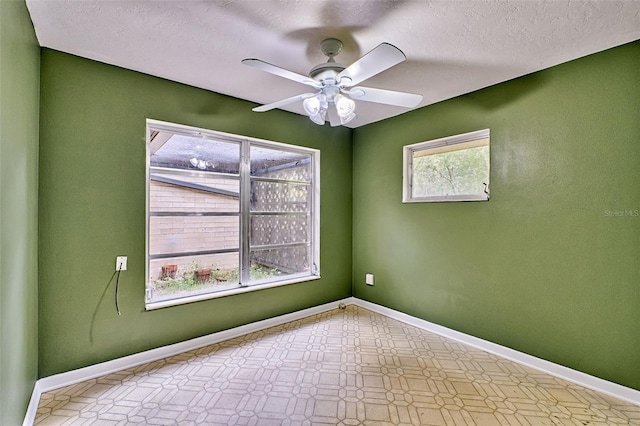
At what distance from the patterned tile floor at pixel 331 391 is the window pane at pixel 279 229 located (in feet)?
3.54

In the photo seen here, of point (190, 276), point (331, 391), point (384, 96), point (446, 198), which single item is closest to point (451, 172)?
point (446, 198)

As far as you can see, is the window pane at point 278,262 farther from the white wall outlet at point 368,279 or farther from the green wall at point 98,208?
the white wall outlet at point 368,279

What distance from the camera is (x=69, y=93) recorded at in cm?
221

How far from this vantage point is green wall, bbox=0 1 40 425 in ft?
4.40

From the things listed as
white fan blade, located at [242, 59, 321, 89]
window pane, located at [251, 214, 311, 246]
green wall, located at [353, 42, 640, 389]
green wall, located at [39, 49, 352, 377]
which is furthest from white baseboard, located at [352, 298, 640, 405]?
white fan blade, located at [242, 59, 321, 89]

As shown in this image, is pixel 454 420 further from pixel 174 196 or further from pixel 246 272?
pixel 174 196

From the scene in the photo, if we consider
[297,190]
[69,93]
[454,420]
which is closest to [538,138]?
[454,420]

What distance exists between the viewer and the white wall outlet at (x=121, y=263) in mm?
2390

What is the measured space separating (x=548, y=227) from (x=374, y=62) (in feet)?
6.31

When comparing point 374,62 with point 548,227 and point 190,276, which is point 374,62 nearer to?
point 548,227

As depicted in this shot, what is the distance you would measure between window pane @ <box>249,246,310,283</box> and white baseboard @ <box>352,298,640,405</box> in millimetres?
1216

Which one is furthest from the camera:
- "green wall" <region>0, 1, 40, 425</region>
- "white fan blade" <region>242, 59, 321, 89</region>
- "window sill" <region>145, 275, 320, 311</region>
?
"window sill" <region>145, 275, 320, 311</region>

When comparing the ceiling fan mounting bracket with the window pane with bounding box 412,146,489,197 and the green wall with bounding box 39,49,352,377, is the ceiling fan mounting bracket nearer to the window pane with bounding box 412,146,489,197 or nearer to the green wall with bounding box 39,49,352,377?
the green wall with bounding box 39,49,352,377

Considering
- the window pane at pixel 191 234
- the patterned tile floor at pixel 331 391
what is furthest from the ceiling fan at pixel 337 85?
the patterned tile floor at pixel 331 391
